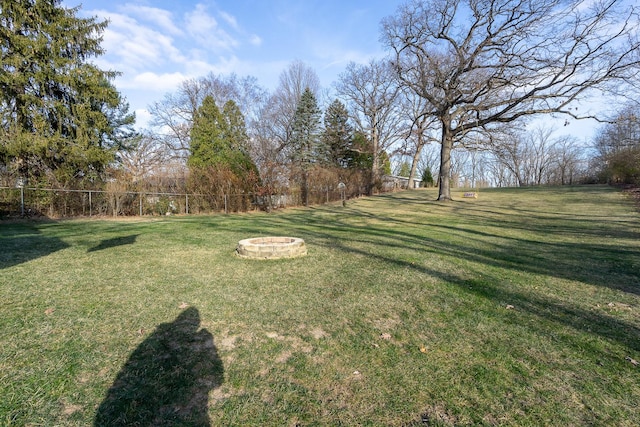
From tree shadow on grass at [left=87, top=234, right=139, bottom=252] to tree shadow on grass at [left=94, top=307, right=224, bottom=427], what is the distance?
490 cm

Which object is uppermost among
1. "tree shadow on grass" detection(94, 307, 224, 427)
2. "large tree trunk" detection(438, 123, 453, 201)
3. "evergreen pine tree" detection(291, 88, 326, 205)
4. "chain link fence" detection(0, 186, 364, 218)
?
"evergreen pine tree" detection(291, 88, 326, 205)

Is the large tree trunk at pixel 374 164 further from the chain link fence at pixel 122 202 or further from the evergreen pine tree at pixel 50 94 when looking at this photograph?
the evergreen pine tree at pixel 50 94

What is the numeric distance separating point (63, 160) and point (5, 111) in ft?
8.90

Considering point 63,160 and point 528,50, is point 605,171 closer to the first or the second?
point 528,50

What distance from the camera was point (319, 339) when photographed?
3.08 metres

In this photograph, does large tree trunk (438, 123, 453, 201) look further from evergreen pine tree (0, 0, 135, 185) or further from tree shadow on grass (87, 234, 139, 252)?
evergreen pine tree (0, 0, 135, 185)

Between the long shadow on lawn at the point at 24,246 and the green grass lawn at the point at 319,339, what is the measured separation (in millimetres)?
96

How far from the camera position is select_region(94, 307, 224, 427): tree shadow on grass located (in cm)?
202

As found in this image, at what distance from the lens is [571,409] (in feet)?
6.91

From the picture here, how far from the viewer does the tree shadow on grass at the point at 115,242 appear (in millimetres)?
6826

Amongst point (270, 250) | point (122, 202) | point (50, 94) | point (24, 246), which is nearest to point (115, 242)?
point (24, 246)

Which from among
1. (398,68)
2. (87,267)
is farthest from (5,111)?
(398,68)

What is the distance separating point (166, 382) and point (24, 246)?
6.91 metres

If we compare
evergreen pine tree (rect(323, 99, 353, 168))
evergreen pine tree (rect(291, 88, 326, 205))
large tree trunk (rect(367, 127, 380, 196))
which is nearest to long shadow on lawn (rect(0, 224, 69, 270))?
large tree trunk (rect(367, 127, 380, 196))
